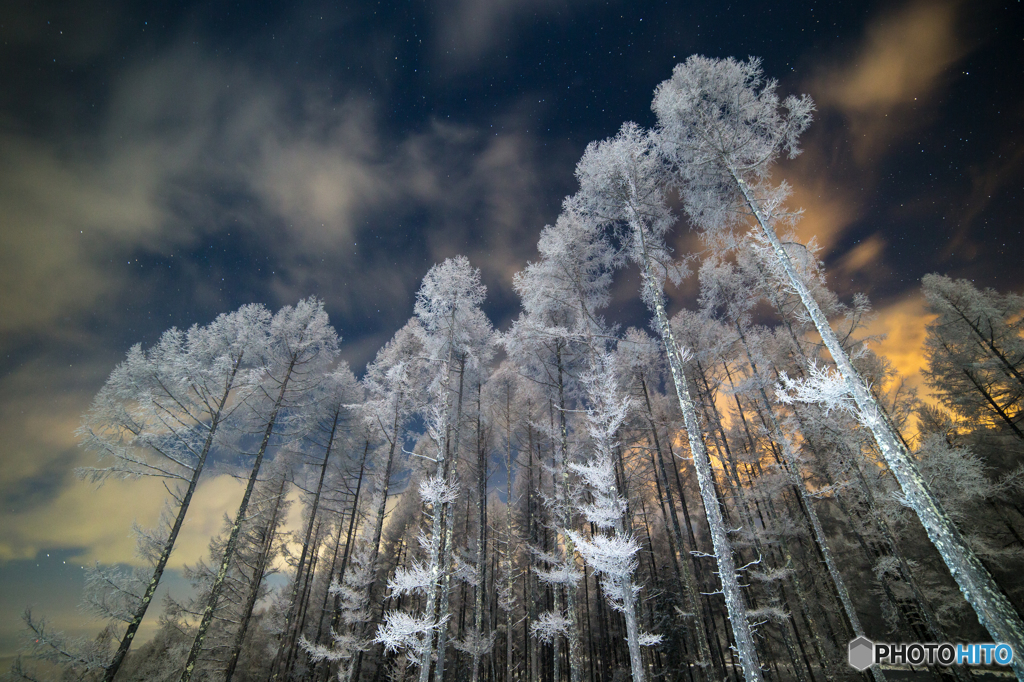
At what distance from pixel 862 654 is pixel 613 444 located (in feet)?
29.0

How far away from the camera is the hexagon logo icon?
29.3 feet

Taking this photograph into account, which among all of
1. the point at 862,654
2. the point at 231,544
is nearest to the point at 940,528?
the point at 862,654

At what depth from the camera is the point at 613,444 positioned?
366 inches

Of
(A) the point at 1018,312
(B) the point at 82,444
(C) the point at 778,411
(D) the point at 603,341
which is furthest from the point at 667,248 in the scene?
(B) the point at 82,444

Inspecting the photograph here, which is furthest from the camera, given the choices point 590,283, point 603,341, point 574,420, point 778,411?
point 778,411

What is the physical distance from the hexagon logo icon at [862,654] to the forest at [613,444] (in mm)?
440

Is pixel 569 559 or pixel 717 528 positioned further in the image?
pixel 569 559

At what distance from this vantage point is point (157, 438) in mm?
11117

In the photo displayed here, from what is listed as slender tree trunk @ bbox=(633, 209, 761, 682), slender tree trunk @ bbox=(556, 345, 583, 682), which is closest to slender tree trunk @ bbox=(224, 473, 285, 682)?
slender tree trunk @ bbox=(556, 345, 583, 682)

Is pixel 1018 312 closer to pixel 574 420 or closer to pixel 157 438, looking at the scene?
pixel 574 420

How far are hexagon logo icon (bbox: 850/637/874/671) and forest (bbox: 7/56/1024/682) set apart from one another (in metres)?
0.44

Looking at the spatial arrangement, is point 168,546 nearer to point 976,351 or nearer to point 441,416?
point 441,416

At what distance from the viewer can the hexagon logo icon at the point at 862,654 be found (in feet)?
29.3

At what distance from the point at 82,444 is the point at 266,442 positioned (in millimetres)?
4699
